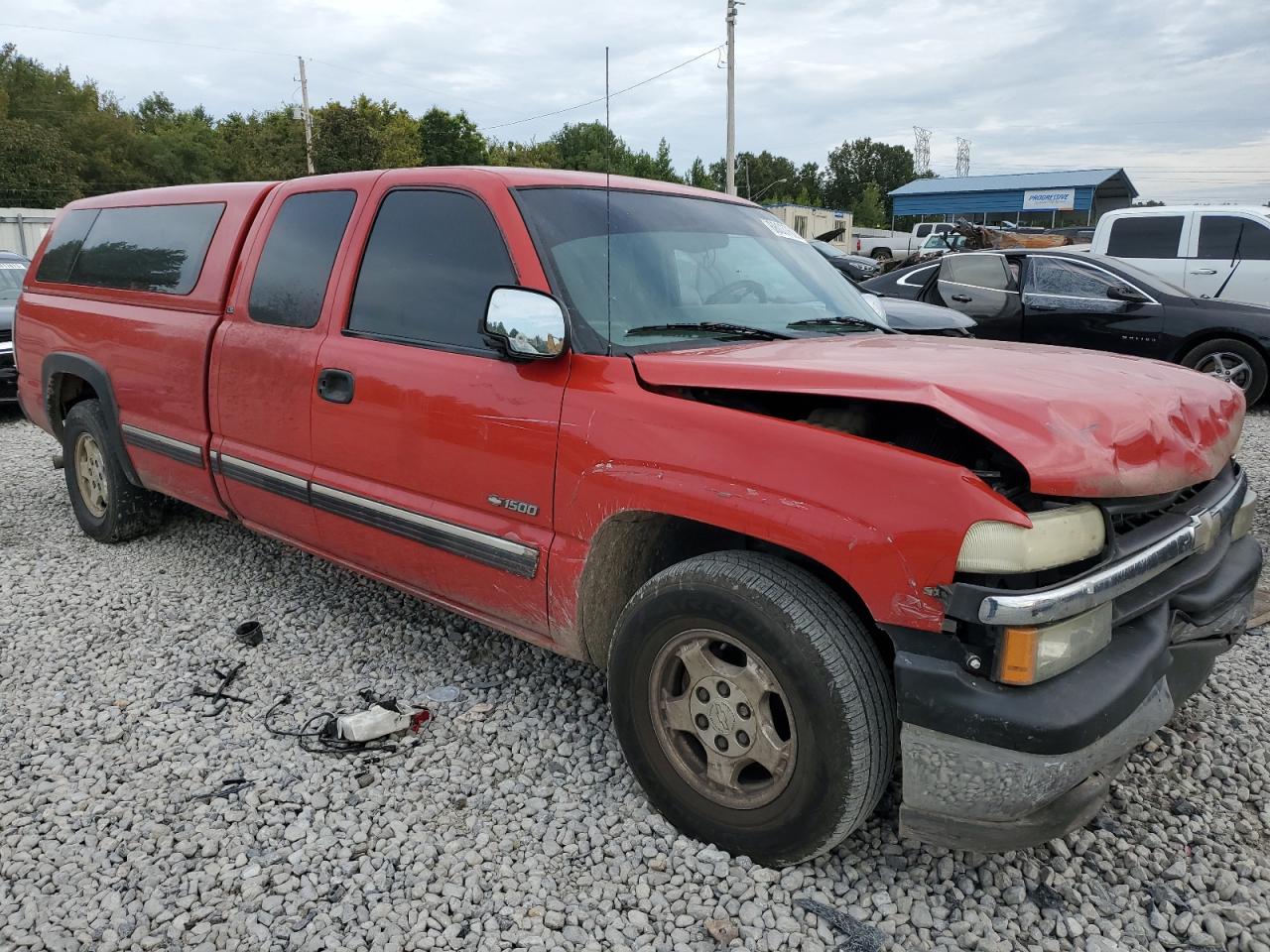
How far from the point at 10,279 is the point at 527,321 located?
10044 millimetres

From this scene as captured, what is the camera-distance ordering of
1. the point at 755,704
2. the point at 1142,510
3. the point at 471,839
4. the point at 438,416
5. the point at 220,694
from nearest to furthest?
the point at 1142,510
the point at 755,704
the point at 471,839
the point at 438,416
the point at 220,694

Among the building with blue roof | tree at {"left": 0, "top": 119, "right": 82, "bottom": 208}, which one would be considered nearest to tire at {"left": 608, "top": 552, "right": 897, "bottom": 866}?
tree at {"left": 0, "top": 119, "right": 82, "bottom": 208}

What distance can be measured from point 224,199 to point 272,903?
3105mm

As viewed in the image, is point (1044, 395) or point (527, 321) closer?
point (1044, 395)

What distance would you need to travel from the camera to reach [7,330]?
8.86 meters

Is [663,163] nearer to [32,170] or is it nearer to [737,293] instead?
[32,170]

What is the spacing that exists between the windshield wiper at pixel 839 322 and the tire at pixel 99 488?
3.65 m

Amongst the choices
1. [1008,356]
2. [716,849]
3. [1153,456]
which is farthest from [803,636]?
[1008,356]

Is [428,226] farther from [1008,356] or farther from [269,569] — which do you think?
[269,569]

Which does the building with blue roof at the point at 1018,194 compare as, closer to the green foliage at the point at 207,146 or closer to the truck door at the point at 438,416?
the green foliage at the point at 207,146

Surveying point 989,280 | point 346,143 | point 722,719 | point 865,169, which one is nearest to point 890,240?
point 346,143

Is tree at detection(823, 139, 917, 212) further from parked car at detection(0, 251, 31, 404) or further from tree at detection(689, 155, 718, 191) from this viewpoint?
parked car at detection(0, 251, 31, 404)

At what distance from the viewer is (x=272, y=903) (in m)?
2.28

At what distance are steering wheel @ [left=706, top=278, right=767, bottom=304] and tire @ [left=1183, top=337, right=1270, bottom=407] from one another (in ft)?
22.5
